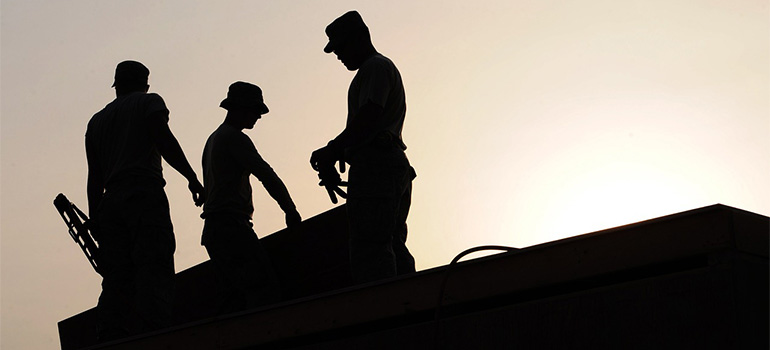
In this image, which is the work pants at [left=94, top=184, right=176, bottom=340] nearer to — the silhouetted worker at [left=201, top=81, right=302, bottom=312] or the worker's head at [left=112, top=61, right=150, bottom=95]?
the silhouetted worker at [left=201, top=81, right=302, bottom=312]

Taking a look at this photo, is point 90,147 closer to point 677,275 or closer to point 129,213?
point 129,213

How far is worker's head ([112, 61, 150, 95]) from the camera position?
689cm

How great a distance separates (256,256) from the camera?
22.8 feet

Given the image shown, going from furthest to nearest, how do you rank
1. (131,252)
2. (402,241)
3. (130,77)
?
(130,77)
(131,252)
(402,241)

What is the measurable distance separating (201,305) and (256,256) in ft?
2.10

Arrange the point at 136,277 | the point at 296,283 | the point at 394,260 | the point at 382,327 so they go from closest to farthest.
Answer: the point at 382,327, the point at 394,260, the point at 136,277, the point at 296,283

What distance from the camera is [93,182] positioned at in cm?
702

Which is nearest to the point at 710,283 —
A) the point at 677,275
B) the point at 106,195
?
the point at 677,275

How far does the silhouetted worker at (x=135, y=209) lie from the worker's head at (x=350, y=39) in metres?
1.17

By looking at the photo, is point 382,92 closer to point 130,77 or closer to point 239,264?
point 239,264

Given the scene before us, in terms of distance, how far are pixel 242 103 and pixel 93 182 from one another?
1.05m

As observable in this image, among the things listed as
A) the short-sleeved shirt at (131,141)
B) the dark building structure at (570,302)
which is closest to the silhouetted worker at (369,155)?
the dark building structure at (570,302)

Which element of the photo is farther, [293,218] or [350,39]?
[293,218]

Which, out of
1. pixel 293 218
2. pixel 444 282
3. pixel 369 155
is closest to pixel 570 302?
pixel 444 282
